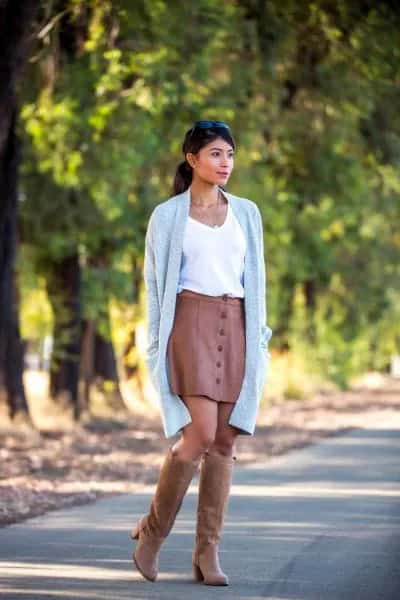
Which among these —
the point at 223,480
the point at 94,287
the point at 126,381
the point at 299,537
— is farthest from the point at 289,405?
the point at 223,480

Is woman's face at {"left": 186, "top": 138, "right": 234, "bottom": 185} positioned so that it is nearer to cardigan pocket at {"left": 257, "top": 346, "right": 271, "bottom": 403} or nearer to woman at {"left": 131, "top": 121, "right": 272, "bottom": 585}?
woman at {"left": 131, "top": 121, "right": 272, "bottom": 585}

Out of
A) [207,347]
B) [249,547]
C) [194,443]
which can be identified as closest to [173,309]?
[207,347]

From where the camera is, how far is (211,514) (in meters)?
7.84

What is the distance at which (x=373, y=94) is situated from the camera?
22.2m

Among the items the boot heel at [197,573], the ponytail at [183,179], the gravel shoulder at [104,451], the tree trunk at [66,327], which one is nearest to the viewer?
the boot heel at [197,573]

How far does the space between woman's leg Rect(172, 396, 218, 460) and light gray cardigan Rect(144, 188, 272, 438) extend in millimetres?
35

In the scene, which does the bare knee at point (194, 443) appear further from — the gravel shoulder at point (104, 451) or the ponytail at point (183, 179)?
the gravel shoulder at point (104, 451)

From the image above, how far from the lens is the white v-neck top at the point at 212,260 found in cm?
779

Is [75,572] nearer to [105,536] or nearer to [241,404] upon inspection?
[241,404]

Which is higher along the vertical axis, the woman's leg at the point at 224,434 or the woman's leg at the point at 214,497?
the woman's leg at the point at 224,434

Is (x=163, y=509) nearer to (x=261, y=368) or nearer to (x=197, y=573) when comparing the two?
(x=197, y=573)

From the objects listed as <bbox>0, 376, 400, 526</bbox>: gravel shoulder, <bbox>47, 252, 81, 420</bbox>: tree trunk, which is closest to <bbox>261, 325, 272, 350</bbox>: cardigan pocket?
<bbox>0, 376, 400, 526</bbox>: gravel shoulder

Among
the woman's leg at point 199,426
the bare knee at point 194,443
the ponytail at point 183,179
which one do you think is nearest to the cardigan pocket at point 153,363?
the woman's leg at point 199,426

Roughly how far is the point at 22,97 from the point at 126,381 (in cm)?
1493
